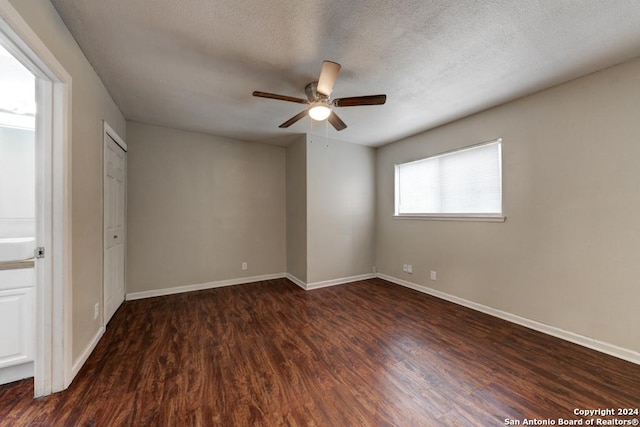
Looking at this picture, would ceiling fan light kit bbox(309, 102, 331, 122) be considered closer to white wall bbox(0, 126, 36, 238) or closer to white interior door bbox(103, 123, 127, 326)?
white interior door bbox(103, 123, 127, 326)

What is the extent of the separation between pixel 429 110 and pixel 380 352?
274 centimetres

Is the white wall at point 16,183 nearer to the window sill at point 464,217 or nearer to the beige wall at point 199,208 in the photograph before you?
the beige wall at point 199,208

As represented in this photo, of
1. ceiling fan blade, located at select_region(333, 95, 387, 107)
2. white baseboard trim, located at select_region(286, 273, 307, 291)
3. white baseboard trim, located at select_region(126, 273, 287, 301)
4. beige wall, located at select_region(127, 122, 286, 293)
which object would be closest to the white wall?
beige wall, located at select_region(127, 122, 286, 293)

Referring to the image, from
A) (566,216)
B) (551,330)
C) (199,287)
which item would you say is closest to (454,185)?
(566,216)

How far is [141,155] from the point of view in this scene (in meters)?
3.35

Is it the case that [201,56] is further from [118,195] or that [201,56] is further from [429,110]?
[429,110]

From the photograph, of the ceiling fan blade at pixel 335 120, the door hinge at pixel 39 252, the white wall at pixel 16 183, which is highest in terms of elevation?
the ceiling fan blade at pixel 335 120

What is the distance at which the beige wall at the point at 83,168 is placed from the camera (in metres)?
1.51

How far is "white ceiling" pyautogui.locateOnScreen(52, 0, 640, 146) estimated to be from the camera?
148 centimetres

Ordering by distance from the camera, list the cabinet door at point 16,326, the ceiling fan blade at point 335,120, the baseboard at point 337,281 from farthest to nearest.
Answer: the baseboard at point 337,281 < the ceiling fan blade at point 335,120 < the cabinet door at point 16,326

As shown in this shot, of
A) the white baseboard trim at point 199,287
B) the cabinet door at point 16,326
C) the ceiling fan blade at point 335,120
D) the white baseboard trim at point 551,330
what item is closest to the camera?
the cabinet door at point 16,326

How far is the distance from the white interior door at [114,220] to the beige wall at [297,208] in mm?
2341

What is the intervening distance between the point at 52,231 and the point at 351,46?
2.41 meters

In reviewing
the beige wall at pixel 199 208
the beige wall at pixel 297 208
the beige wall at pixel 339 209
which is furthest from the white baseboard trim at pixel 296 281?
the beige wall at pixel 199 208
